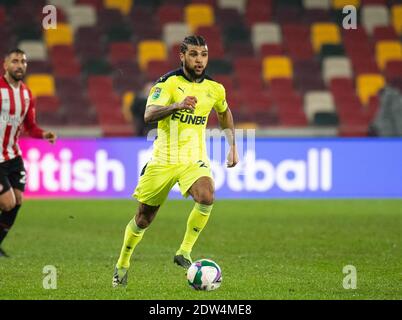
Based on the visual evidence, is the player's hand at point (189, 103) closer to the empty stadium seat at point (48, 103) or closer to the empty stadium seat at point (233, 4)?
the empty stadium seat at point (48, 103)

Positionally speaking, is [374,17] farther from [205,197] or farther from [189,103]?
[189,103]

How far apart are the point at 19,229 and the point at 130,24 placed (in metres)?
13.3

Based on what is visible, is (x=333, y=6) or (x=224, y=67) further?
(x=333, y=6)

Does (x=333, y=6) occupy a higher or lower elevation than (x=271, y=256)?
higher

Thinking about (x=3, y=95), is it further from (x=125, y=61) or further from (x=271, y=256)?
(x=125, y=61)

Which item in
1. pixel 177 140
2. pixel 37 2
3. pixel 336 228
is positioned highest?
pixel 37 2

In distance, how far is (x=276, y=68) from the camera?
25.5 metres

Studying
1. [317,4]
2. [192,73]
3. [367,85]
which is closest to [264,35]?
[317,4]

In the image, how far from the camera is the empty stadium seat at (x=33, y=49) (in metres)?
24.5

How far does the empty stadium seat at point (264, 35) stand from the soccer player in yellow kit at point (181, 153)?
17.5 metres

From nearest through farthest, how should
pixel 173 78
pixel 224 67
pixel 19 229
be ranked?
pixel 173 78 < pixel 19 229 < pixel 224 67

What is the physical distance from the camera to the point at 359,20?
26688mm
